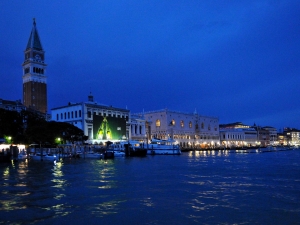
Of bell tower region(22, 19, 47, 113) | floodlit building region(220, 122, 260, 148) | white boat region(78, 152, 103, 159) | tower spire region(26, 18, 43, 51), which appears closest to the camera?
white boat region(78, 152, 103, 159)

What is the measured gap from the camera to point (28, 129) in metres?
49.2

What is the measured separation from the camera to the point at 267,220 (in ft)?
34.6

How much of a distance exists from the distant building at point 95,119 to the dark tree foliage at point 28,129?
11.7 metres

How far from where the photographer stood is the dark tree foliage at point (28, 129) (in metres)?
47.1

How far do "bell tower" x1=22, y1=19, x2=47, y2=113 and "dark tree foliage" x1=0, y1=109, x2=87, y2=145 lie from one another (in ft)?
128

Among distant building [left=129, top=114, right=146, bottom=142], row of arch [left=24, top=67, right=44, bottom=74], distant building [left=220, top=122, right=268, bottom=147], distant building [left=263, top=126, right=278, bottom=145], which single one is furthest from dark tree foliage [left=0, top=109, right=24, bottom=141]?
distant building [left=263, top=126, right=278, bottom=145]

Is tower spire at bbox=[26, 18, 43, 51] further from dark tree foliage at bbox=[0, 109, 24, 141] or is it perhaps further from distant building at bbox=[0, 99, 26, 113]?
dark tree foliage at bbox=[0, 109, 24, 141]

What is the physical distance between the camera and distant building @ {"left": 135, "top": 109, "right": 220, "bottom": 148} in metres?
97.3

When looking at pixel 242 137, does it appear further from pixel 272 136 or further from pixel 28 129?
pixel 28 129

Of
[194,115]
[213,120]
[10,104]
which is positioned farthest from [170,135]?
[10,104]

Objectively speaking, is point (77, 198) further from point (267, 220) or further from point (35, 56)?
point (35, 56)

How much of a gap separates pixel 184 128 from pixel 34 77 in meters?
47.8

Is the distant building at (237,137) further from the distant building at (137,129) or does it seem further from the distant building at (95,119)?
the distant building at (95,119)

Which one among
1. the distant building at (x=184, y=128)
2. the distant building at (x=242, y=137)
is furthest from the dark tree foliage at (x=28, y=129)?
the distant building at (x=242, y=137)
